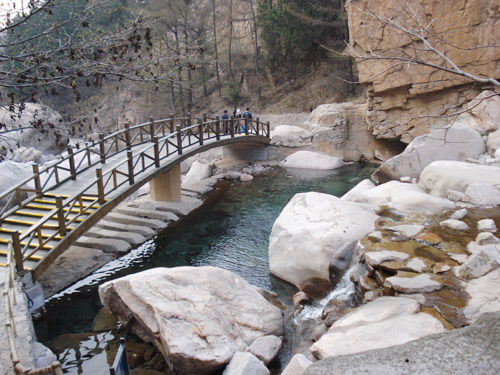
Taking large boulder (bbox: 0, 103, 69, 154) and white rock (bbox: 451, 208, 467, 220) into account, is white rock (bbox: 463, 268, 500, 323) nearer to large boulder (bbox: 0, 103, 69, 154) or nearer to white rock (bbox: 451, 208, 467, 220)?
white rock (bbox: 451, 208, 467, 220)

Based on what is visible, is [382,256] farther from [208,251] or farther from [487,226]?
[208,251]

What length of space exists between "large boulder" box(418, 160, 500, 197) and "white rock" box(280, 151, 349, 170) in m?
8.16

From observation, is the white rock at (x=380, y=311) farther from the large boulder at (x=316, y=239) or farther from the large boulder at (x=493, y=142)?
the large boulder at (x=493, y=142)

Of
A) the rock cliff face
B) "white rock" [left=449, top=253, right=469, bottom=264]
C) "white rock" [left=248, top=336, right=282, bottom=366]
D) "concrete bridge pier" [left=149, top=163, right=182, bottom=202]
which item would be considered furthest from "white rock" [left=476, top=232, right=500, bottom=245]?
"concrete bridge pier" [left=149, top=163, right=182, bottom=202]

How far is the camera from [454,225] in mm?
7453

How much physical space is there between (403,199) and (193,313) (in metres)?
5.55

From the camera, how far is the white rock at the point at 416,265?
602cm

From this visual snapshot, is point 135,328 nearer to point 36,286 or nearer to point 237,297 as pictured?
point 237,297

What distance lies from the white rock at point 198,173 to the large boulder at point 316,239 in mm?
8853

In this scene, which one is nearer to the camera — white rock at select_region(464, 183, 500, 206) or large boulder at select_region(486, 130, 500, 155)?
white rock at select_region(464, 183, 500, 206)

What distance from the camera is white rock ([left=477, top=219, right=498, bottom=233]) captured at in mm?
7074

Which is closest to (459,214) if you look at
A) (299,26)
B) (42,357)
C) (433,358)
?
(433,358)

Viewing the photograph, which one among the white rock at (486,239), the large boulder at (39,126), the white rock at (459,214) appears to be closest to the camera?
the large boulder at (39,126)

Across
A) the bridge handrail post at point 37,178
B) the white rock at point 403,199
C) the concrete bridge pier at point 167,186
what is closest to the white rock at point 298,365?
the white rock at point 403,199
